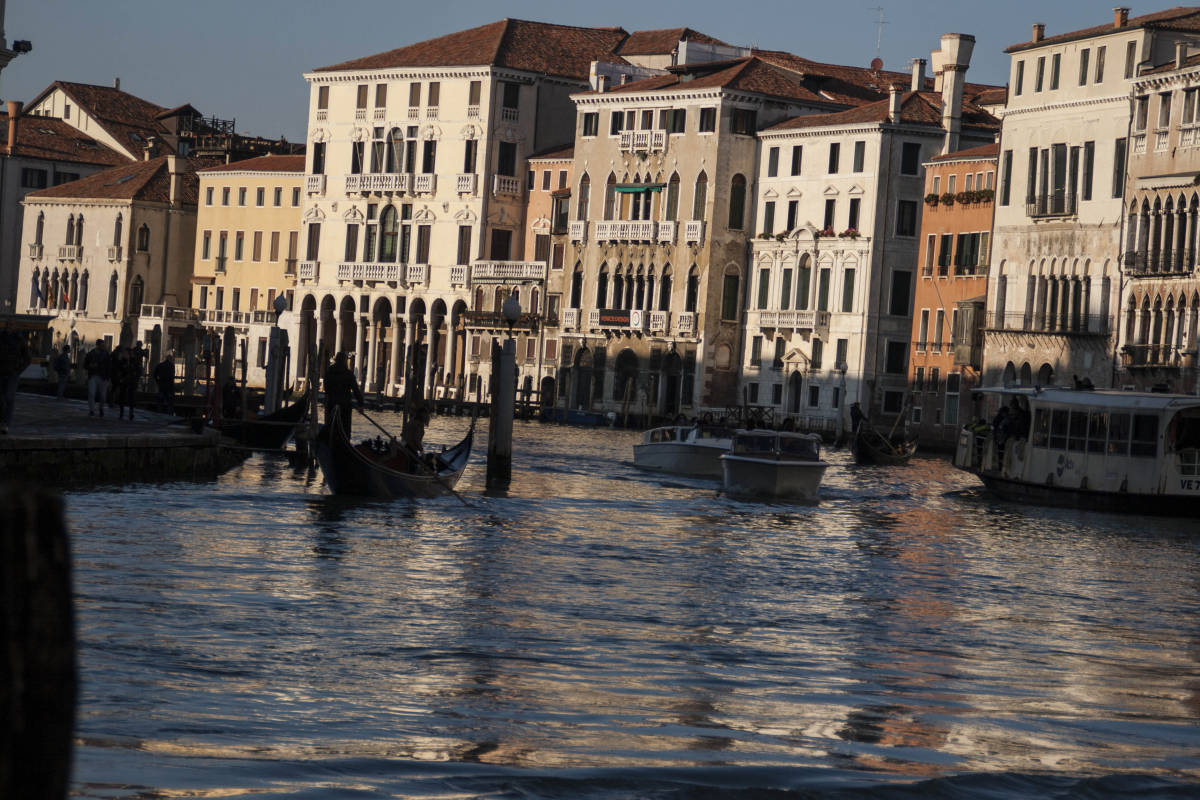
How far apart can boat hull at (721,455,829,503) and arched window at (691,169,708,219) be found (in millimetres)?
39049

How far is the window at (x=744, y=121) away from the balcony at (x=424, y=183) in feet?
44.7

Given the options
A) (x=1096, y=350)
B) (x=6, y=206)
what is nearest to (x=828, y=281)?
(x=1096, y=350)

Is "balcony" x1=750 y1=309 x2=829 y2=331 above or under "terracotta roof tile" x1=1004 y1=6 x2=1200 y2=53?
under

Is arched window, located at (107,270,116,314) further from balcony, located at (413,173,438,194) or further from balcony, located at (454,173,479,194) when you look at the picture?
balcony, located at (454,173,479,194)

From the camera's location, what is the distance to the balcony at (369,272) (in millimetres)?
76125

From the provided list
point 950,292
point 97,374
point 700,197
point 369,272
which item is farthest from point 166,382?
point 369,272

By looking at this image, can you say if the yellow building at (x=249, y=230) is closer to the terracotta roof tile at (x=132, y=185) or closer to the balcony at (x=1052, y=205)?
the terracotta roof tile at (x=132, y=185)

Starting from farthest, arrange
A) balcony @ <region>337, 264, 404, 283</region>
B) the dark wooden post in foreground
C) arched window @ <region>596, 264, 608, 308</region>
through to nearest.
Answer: balcony @ <region>337, 264, 404, 283</region>, arched window @ <region>596, 264, 608, 308</region>, the dark wooden post in foreground

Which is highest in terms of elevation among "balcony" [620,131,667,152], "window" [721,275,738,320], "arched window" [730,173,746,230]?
"balcony" [620,131,667,152]

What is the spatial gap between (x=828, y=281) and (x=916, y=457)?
13.1m

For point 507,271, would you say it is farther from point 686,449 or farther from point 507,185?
point 686,449

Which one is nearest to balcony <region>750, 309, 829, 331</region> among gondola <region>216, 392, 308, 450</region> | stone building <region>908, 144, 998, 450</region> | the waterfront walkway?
stone building <region>908, 144, 998, 450</region>

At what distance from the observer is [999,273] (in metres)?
54.2

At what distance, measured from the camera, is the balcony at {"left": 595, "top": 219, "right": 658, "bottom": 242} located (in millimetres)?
68750
